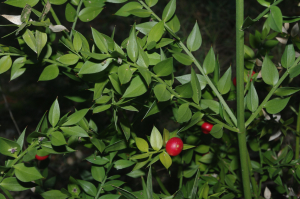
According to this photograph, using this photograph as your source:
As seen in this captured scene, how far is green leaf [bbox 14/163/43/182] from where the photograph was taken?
445 millimetres

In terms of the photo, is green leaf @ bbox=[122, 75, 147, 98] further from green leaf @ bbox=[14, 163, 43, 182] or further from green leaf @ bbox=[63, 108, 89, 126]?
green leaf @ bbox=[14, 163, 43, 182]

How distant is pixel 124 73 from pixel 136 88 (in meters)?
0.03

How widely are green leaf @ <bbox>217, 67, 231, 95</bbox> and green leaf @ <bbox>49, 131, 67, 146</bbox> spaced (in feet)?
1.03

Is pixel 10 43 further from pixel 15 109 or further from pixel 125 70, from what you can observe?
pixel 125 70

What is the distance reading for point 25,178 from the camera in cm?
45

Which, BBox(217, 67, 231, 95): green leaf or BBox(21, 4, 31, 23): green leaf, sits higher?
BBox(21, 4, 31, 23): green leaf

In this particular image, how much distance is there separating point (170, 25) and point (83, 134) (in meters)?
0.27

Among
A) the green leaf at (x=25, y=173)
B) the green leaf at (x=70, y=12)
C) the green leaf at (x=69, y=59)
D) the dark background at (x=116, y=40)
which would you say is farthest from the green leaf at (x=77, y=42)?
the dark background at (x=116, y=40)

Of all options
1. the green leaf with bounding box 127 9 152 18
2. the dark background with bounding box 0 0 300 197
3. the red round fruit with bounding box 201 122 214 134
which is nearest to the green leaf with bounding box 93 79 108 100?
the green leaf with bounding box 127 9 152 18

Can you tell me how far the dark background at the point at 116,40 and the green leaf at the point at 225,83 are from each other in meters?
1.08

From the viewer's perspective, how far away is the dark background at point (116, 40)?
5.53ft

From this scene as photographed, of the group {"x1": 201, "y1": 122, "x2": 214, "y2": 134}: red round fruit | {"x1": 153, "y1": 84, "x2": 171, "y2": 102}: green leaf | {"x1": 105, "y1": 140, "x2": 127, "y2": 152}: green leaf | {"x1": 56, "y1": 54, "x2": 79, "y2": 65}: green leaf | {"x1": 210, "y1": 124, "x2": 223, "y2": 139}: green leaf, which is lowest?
{"x1": 201, "y1": 122, "x2": 214, "y2": 134}: red round fruit

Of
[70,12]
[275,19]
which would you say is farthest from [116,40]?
[275,19]

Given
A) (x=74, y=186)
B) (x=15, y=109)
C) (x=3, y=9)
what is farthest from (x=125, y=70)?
(x=3, y=9)
